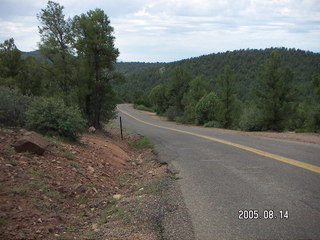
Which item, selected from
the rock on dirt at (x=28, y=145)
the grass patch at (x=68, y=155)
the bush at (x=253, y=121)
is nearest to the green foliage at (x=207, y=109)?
the bush at (x=253, y=121)

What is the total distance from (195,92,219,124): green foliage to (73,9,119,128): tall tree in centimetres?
1976

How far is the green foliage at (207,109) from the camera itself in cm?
4079

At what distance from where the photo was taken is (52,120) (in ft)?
39.2

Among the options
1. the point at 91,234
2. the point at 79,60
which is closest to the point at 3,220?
the point at 91,234

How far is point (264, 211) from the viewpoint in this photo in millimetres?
5066

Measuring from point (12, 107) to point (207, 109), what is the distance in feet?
103

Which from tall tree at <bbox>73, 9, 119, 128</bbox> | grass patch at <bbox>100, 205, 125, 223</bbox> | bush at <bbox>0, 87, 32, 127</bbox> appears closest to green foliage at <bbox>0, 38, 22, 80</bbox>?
tall tree at <bbox>73, 9, 119, 128</bbox>

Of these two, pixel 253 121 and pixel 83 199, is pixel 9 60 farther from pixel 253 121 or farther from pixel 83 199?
pixel 83 199

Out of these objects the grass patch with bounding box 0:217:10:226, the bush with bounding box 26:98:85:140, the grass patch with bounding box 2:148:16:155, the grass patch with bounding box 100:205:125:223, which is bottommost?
the grass patch with bounding box 100:205:125:223

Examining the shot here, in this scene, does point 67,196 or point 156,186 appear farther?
point 156,186

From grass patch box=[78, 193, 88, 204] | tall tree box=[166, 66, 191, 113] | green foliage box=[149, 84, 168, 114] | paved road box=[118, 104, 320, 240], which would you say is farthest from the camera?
green foliage box=[149, 84, 168, 114]

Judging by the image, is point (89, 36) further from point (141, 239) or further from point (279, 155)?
point (141, 239)

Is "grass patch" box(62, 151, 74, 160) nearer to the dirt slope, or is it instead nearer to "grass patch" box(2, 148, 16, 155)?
the dirt slope

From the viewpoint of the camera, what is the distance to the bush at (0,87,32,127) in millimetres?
11141
